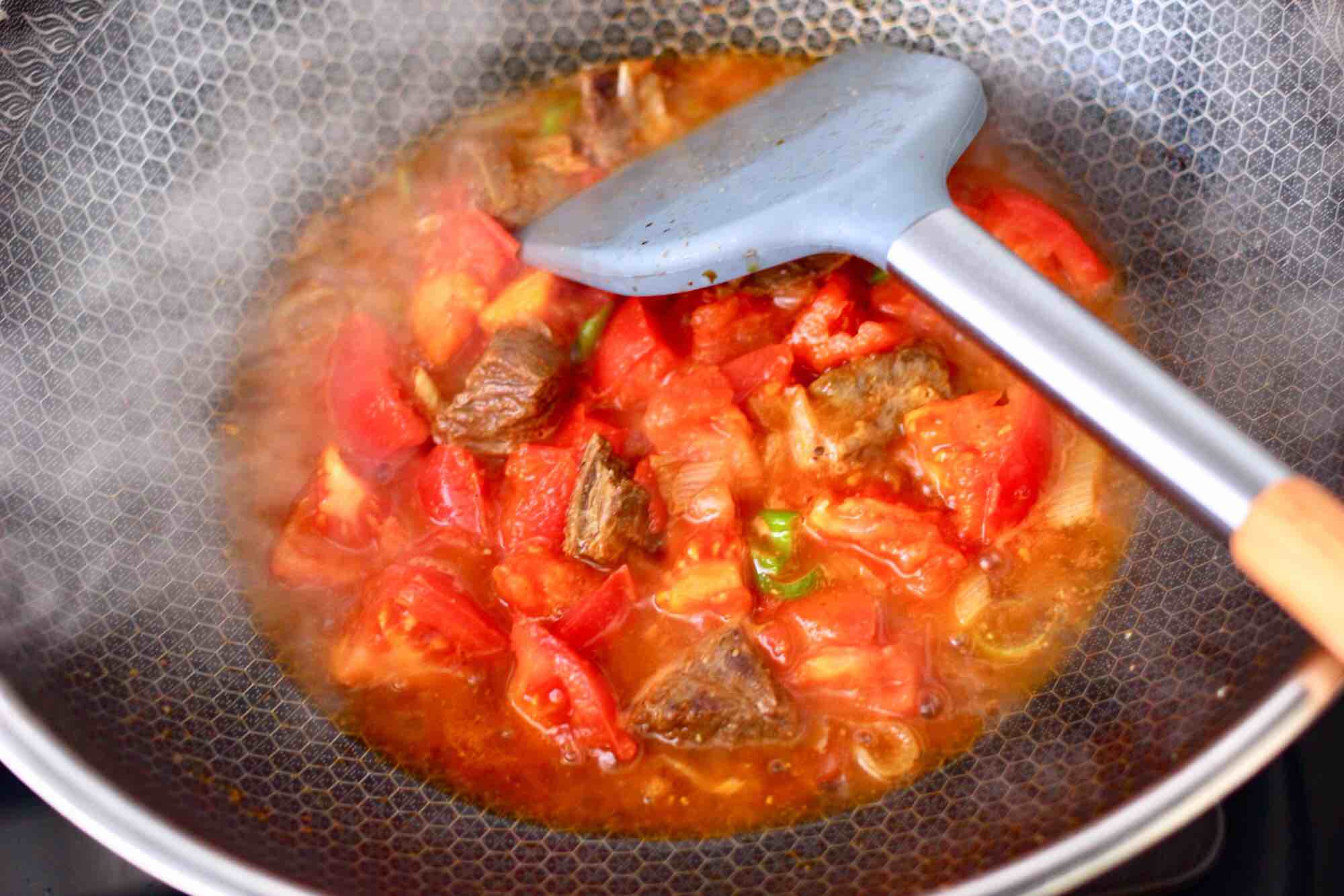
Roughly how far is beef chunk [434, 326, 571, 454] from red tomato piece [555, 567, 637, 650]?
1.45 ft

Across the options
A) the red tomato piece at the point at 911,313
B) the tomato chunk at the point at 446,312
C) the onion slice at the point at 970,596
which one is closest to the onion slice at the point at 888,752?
the onion slice at the point at 970,596

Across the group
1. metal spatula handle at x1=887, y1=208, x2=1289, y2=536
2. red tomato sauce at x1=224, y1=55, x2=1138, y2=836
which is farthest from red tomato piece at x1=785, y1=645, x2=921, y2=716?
metal spatula handle at x1=887, y1=208, x2=1289, y2=536

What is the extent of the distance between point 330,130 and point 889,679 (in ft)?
7.06

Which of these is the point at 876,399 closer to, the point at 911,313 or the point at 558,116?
the point at 911,313

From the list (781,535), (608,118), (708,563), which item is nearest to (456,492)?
(708,563)

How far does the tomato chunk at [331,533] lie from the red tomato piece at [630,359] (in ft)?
2.11

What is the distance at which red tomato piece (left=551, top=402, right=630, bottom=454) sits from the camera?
2.48 meters

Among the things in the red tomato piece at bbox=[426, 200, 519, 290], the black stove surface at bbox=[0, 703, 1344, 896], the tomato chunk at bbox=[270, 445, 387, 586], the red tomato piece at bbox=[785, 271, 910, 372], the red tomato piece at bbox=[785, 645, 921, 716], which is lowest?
the black stove surface at bbox=[0, 703, 1344, 896]

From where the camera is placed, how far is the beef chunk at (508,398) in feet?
7.97

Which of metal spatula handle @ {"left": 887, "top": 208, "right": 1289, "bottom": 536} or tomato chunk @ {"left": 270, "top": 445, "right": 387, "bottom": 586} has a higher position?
metal spatula handle @ {"left": 887, "top": 208, "right": 1289, "bottom": 536}

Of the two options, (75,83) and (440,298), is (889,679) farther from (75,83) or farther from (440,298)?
(75,83)

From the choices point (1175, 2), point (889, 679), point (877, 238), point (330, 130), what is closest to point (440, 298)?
point (330, 130)

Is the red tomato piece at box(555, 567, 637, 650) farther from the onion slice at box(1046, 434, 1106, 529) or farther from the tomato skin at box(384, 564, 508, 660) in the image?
the onion slice at box(1046, 434, 1106, 529)

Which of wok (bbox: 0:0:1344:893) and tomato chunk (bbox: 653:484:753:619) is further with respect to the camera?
tomato chunk (bbox: 653:484:753:619)
